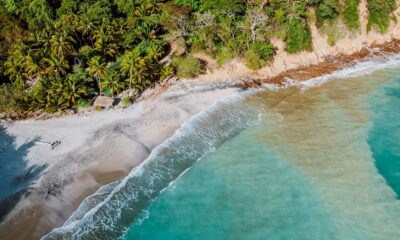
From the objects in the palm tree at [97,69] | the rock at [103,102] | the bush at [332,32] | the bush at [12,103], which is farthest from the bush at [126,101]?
the bush at [332,32]

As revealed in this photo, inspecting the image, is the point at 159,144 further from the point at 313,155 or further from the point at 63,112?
the point at 313,155

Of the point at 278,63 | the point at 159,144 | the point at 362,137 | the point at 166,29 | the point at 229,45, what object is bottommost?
the point at 362,137

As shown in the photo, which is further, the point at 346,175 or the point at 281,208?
the point at 346,175

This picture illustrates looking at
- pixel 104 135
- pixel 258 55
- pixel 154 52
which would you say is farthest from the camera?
pixel 258 55

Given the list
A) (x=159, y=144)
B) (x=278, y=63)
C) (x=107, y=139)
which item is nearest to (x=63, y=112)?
(x=107, y=139)

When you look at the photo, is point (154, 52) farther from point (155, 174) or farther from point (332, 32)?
point (332, 32)

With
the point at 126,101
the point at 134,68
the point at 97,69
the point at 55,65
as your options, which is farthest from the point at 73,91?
the point at 134,68
